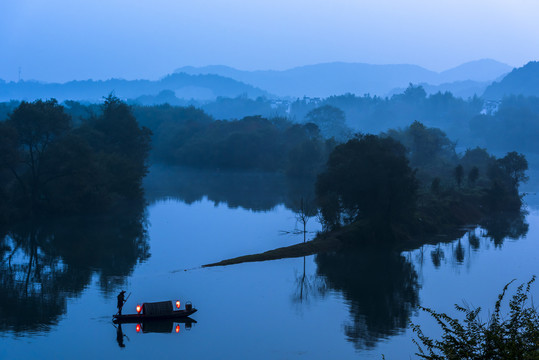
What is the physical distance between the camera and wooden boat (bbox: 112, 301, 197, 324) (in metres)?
23.8

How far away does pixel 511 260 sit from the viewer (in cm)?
3806

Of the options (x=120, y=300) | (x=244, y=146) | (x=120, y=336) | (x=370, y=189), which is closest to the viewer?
(x=120, y=336)

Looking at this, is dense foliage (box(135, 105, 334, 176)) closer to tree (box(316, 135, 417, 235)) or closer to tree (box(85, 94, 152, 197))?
tree (box(85, 94, 152, 197))

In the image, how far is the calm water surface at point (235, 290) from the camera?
22.3 m

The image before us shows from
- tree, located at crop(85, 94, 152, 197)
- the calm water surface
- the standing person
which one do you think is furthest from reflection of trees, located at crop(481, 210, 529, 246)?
tree, located at crop(85, 94, 152, 197)

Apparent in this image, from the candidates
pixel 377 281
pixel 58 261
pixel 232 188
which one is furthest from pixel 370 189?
pixel 232 188

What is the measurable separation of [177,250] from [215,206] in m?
19.7

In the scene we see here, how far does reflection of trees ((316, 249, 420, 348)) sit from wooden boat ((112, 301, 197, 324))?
21.9ft

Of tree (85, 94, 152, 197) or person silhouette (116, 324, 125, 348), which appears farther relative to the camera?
tree (85, 94, 152, 197)

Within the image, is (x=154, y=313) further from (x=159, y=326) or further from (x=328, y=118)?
(x=328, y=118)

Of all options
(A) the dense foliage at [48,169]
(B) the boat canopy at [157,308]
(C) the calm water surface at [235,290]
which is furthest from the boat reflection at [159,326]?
(A) the dense foliage at [48,169]

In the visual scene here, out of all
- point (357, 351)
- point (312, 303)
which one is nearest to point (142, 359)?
point (357, 351)

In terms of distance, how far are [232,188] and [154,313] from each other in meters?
48.6

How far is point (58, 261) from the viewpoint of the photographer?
35281 millimetres
